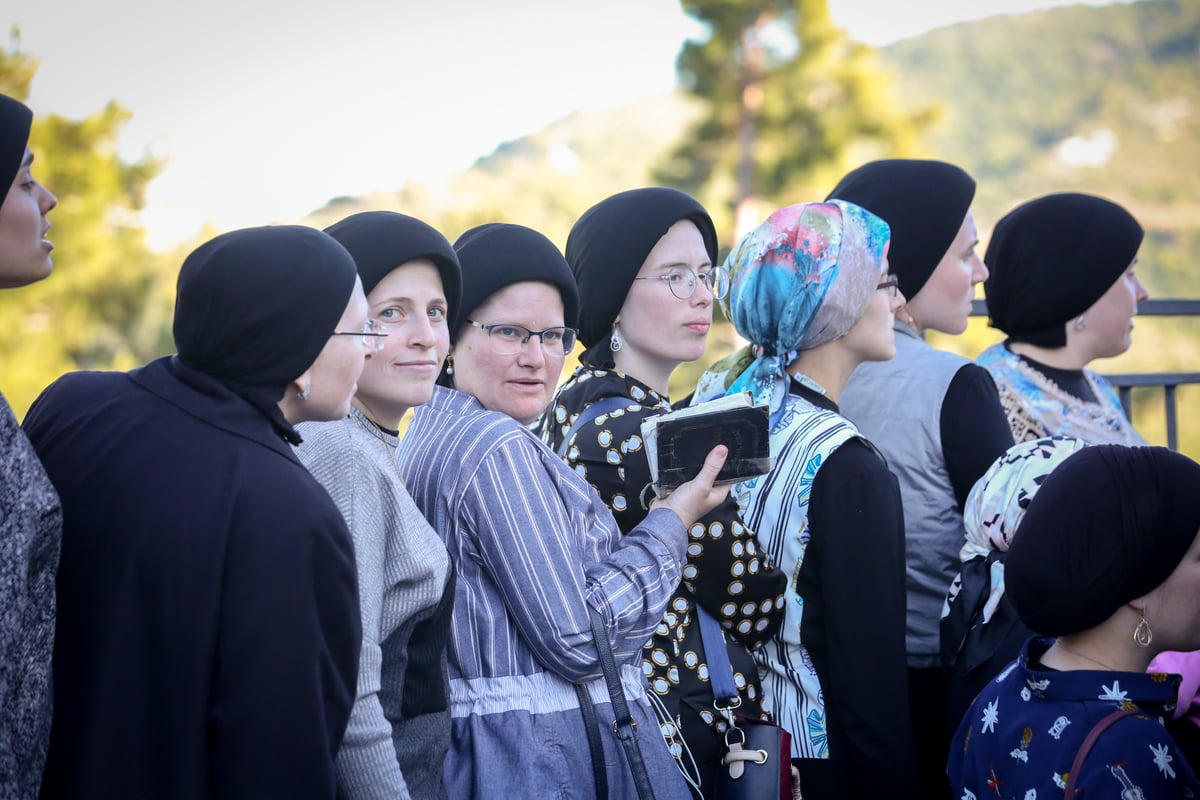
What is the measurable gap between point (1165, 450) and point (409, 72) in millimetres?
57129

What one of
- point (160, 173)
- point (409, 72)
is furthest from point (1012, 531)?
point (409, 72)

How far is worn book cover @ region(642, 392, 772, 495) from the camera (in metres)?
2.61

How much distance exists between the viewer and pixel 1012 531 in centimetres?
284

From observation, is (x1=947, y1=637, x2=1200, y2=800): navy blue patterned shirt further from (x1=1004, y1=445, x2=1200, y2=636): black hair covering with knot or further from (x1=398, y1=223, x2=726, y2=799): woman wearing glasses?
(x1=398, y1=223, x2=726, y2=799): woman wearing glasses

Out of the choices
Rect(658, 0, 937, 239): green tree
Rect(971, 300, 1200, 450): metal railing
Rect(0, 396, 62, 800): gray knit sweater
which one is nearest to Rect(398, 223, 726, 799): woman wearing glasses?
Rect(0, 396, 62, 800): gray knit sweater

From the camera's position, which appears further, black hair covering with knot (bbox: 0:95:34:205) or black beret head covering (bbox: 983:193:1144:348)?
black beret head covering (bbox: 983:193:1144:348)

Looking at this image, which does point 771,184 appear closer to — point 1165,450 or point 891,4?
point 1165,450

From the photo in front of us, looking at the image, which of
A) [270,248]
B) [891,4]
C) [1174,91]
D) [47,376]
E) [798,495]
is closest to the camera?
[270,248]

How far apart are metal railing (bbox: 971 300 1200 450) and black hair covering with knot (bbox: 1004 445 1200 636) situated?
2459mm

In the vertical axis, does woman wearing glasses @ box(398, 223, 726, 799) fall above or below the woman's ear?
below

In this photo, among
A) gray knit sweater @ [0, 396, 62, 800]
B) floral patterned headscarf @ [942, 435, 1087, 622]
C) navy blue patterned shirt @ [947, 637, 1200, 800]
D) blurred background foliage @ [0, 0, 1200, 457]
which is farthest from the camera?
blurred background foliage @ [0, 0, 1200, 457]

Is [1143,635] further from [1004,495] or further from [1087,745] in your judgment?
[1004,495]

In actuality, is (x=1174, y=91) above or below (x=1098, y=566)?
above

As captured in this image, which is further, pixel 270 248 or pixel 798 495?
pixel 798 495
